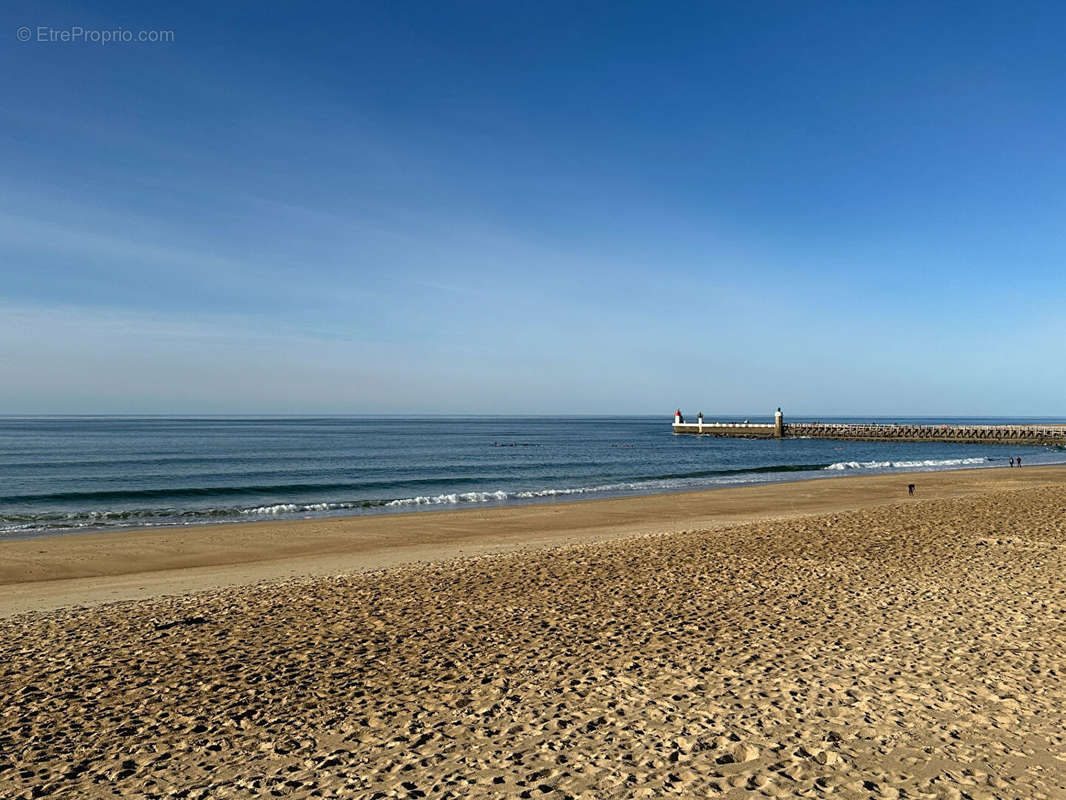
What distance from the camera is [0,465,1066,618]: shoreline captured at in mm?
14547

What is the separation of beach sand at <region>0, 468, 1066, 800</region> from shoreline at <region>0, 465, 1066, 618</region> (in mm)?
315

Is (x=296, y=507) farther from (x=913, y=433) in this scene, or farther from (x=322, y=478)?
(x=913, y=433)

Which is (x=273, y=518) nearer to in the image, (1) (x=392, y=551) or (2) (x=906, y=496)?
(1) (x=392, y=551)

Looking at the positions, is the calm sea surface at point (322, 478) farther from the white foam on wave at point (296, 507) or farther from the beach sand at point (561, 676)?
the beach sand at point (561, 676)

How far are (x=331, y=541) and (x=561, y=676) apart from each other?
13849mm

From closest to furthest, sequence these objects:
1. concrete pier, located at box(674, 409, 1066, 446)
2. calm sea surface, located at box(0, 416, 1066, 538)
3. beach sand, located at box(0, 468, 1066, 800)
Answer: beach sand, located at box(0, 468, 1066, 800), calm sea surface, located at box(0, 416, 1066, 538), concrete pier, located at box(674, 409, 1066, 446)

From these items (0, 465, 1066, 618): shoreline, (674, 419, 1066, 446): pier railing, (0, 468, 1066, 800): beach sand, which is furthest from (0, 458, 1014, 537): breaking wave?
(674, 419, 1066, 446): pier railing

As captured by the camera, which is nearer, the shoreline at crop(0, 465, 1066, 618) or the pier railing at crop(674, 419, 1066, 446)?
the shoreline at crop(0, 465, 1066, 618)

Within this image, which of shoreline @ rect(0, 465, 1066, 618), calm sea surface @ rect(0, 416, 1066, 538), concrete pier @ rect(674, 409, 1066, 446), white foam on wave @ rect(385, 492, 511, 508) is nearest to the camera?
shoreline @ rect(0, 465, 1066, 618)

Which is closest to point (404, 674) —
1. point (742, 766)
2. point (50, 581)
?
point (742, 766)

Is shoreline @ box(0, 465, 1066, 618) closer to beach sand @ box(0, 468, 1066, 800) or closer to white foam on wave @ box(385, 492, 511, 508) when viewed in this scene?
beach sand @ box(0, 468, 1066, 800)

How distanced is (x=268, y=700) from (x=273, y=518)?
1986 cm

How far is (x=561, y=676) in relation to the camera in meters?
7.88

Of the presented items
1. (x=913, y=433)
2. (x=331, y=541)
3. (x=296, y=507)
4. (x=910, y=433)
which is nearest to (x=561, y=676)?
(x=331, y=541)
